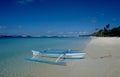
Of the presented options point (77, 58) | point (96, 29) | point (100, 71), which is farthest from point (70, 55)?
point (96, 29)

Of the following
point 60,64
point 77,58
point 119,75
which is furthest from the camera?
point 77,58

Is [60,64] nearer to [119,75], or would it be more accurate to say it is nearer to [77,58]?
[77,58]

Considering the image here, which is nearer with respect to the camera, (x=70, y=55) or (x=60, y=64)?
(x=60, y=64)

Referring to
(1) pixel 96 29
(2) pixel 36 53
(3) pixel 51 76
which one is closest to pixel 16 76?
(3) pixel 51 76

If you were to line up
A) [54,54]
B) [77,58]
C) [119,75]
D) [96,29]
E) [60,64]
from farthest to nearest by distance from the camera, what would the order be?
[96,29]
[54,54]
[77,58]
[60,64]
[119,75]

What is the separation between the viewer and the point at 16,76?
7.16 metres

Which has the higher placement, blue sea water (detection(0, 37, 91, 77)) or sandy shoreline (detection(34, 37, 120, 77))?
blue sea water (detection(0, 37, 91, 77))

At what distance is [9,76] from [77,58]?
523cm

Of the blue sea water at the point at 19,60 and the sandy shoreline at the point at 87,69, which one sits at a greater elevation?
the blue sea water at the point at 19,60

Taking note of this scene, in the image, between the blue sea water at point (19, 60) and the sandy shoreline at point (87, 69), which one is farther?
the blue sea water at point (19, 60)

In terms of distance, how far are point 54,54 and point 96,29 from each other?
82.7m

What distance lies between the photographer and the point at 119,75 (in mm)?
6461

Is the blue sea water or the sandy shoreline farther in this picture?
the blue sea water

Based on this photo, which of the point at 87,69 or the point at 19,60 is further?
the point at 19,60
